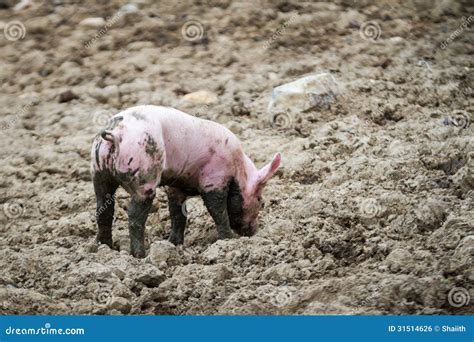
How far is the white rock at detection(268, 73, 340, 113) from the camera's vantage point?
7.81m

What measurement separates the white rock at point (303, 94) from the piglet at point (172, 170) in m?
1.92

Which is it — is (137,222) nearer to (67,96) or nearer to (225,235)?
(225,235)

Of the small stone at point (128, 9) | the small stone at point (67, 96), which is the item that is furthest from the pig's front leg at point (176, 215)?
the small stone at point (128, 9)

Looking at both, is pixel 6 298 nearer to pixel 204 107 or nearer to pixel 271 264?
pixel 271 264

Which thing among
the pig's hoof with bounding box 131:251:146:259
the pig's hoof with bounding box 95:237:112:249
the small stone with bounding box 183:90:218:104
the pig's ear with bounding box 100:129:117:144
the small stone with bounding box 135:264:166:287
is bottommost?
the small stone with bounding box 183:90:218:104

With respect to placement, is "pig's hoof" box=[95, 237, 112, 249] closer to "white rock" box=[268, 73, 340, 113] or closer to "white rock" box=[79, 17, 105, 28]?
"white rock" box=[268, 73, 340, 113]

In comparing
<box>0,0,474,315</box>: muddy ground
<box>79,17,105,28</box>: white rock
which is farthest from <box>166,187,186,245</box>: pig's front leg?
<box>79,17,105,28</box>: white rock

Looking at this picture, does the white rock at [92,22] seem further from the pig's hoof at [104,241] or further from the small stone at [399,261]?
the small stone at [399,261]

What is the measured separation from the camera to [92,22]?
992cm

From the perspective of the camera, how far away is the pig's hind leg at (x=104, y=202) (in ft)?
17.5

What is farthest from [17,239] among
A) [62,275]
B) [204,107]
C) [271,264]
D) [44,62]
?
[44,62]

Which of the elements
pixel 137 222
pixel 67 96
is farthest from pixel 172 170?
pixel 67 96

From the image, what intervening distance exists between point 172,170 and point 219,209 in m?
0.48

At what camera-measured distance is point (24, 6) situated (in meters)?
10.2
